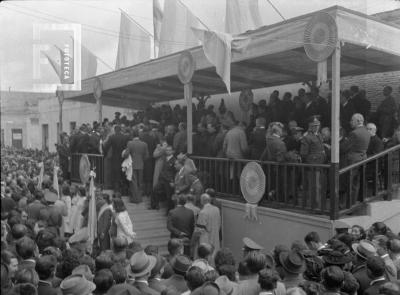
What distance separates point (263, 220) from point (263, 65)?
10.0 ft

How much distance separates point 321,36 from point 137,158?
4.13 meters

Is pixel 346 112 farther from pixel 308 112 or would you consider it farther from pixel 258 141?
pixel 258 141

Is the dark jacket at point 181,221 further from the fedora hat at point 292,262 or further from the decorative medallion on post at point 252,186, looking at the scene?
the fedora hat at point 292,262

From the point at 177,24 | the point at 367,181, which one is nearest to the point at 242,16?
the point at 177,24

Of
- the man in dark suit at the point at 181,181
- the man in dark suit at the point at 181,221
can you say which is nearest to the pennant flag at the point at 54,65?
the man in dark suit at the point at 181,221

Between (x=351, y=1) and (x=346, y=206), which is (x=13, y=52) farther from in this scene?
(x=351, y=1)

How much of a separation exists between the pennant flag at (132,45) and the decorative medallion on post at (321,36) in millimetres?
3907

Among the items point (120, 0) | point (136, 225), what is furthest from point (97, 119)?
point (120, 0)

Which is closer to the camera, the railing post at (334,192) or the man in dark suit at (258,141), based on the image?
the railing post at (334,192)

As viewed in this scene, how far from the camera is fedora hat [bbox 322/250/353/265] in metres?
4.06

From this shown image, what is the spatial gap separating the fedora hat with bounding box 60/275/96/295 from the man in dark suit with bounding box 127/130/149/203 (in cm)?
554

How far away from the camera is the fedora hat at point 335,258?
160 inches

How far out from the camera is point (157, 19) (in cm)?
1283

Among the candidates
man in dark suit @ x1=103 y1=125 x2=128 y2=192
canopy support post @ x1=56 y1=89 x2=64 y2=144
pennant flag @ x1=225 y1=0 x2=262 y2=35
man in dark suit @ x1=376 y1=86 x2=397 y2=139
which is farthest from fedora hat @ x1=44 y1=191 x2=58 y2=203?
pennant flag @ x1=225 y1=0 x2=262 y2=35
